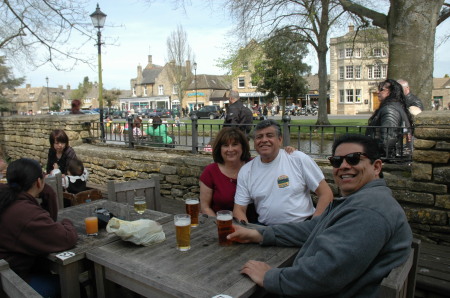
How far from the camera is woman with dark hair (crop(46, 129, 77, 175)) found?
5.07m

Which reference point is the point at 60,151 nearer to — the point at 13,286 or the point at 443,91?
the point at 13,286

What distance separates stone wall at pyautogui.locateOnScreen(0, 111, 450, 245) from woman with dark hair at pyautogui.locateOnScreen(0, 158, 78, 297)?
3.27 meters

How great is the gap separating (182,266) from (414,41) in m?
7.03

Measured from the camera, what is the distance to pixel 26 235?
2.19 meters

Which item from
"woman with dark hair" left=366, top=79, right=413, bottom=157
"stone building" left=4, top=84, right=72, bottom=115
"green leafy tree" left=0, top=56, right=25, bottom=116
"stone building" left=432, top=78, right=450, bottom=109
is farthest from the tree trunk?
"stone building" left=4, top=84, right=72, bottom=115

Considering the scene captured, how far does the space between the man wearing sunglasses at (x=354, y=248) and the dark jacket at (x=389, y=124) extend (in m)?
2.67

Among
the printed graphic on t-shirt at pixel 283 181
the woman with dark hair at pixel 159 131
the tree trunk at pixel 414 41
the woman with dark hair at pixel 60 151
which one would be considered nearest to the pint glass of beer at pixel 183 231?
the printed graphic on t-shirt at pixel 283 181

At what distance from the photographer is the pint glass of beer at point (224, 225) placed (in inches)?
87.0

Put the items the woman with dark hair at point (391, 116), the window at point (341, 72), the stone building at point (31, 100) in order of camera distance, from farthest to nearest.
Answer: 1. the stone building at point (31, 100)
2. the window at point (341, 72)
3. the woman with dark hair at point (391, 116)

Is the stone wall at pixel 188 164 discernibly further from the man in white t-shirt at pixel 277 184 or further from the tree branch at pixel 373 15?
the tree branch at pixel 373 15

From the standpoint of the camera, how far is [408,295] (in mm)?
1870

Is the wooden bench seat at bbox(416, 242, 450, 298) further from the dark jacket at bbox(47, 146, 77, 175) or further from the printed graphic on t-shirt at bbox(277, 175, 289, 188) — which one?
the dark jacket at bbox(47, 146, 77, 175)

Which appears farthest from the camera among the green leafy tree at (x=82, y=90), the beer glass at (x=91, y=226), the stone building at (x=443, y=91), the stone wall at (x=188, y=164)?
the green leafy tree at (x=82, y=90)

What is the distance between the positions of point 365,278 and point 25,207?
6.70ft
